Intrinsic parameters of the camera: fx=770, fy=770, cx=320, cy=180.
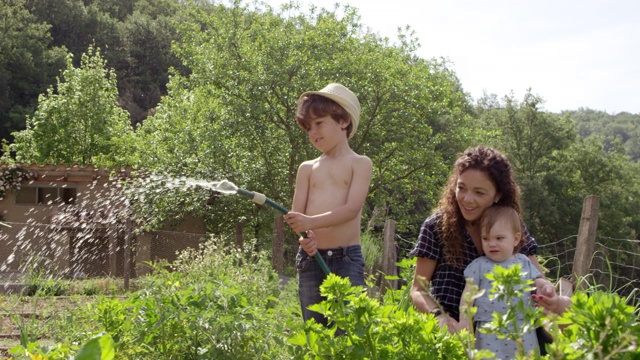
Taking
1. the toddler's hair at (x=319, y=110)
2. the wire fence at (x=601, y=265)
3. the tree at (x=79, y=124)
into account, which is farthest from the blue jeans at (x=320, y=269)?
the tree at (x=79, y=124)

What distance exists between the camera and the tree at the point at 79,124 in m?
29.9

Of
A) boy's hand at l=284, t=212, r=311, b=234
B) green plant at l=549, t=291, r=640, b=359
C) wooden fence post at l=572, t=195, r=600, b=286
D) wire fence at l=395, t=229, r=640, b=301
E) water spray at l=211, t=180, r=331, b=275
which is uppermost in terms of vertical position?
water spray at l=211, t=180, r=331, b=275

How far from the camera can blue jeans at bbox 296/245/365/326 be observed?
3.25 meters

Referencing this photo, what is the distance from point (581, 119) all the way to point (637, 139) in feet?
50.6

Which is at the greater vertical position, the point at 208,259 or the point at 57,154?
the point at 57,154

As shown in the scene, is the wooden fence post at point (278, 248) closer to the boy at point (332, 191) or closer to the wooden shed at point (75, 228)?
the wooden shed at point (75, 228)

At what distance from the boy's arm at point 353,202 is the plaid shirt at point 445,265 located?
0.52m

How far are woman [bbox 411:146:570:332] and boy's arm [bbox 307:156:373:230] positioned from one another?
1.73ft

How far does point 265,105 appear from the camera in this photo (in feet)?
62.9

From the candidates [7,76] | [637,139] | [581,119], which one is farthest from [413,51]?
[581,119]

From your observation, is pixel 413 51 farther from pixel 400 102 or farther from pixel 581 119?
pixel 581 119

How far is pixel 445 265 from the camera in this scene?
2.68m

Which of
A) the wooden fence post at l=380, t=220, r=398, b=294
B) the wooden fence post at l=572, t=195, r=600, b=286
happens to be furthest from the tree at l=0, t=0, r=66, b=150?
the wooden fence post at l=572, t=195, r=600, b=286

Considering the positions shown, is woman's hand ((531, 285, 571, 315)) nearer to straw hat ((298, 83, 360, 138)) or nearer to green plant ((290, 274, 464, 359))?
green plant ((290, 274, 464, 359))
